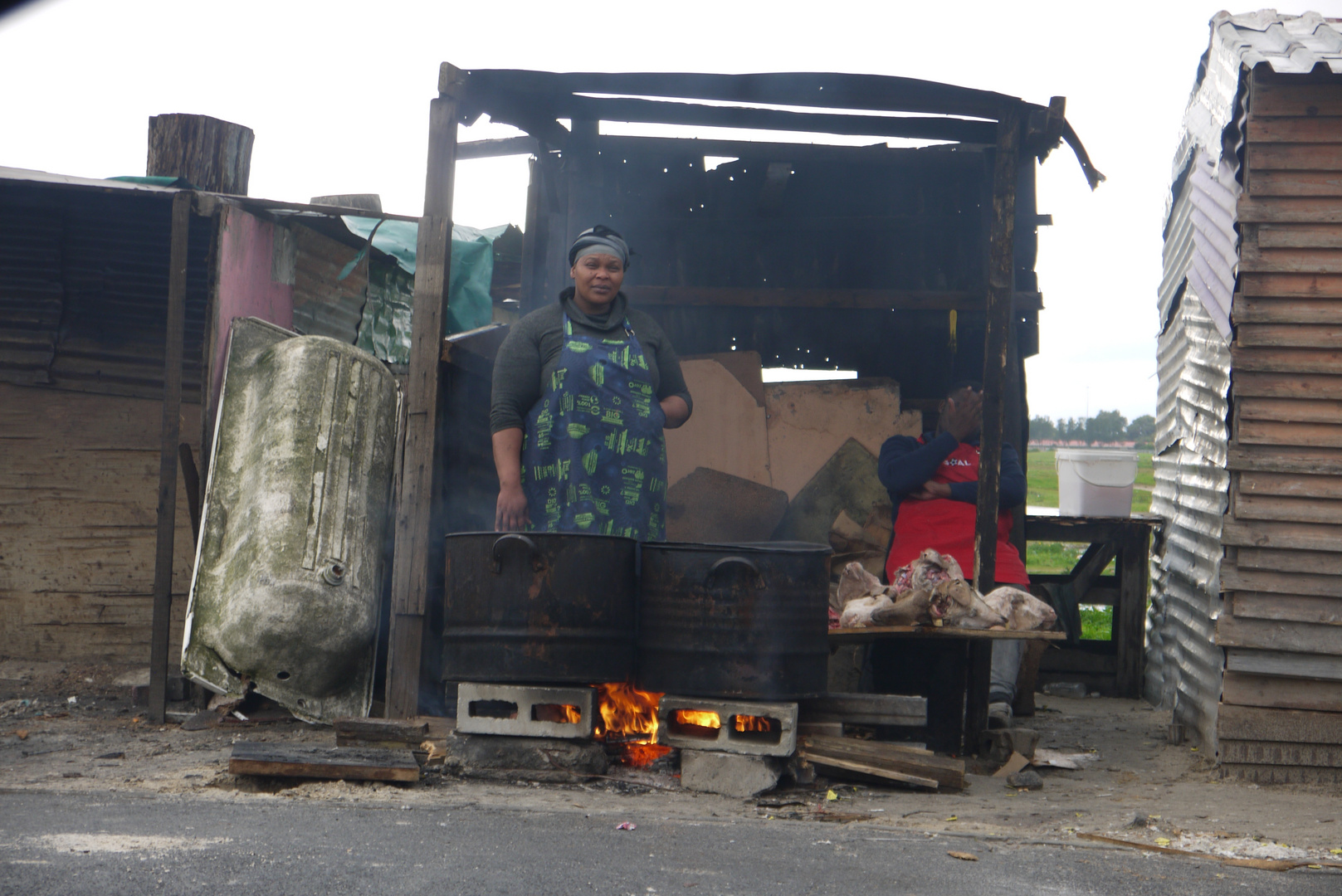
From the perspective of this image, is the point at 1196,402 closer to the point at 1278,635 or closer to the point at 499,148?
the point at 1278,635

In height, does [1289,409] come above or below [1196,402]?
below

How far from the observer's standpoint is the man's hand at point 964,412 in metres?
6.36

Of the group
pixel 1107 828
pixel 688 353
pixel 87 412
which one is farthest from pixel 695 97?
pixel 87 412

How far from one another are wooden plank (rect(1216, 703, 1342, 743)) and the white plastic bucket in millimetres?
2873

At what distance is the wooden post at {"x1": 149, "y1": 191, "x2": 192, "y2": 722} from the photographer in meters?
5.89

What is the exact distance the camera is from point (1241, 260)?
534cm

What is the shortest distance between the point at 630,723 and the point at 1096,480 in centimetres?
465

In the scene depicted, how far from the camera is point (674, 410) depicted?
544 centimetres

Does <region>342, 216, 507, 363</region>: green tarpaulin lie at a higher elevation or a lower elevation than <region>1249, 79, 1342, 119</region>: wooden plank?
lower

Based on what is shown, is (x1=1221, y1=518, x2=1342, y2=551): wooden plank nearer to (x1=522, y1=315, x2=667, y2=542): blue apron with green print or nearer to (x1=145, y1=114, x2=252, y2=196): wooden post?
(x1=522, y1=315, x2=667, y2=542): blue apron with green print

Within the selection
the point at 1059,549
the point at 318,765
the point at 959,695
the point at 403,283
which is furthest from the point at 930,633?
the point at 1059,549

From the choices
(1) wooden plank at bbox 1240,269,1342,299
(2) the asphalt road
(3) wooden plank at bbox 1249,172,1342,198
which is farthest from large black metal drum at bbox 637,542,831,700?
(3) wooden plank at bbox 1249,172,1342,198

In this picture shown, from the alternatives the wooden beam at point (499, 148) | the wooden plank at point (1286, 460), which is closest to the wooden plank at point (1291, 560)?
the wooden plank at point (1286, 460)

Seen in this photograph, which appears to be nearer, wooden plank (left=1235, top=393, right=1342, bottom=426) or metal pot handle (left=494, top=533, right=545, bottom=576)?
metal pot handle (left=494, top=533, right=545, bottom=576)
